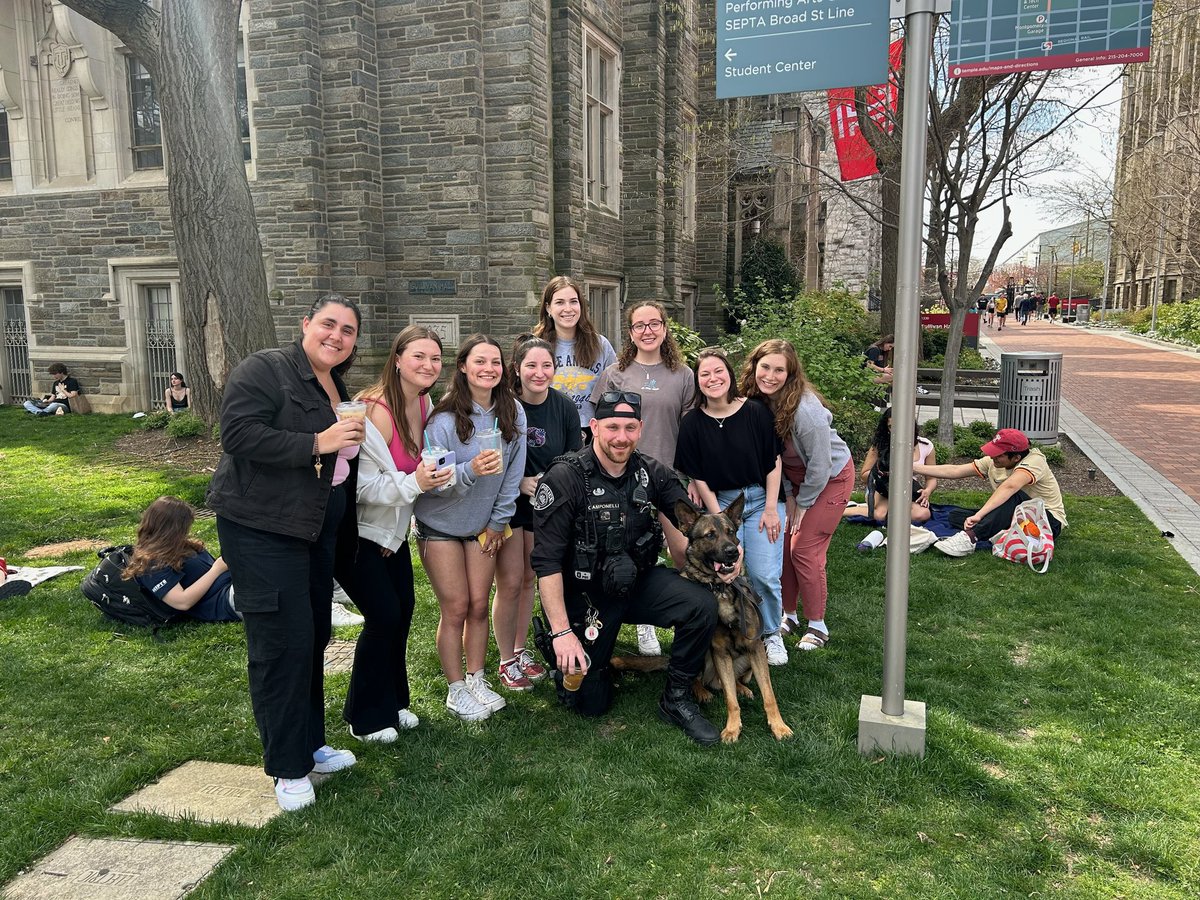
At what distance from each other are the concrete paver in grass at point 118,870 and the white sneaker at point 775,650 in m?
2.94

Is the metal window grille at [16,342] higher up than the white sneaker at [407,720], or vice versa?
the metal window grille at [16,342]

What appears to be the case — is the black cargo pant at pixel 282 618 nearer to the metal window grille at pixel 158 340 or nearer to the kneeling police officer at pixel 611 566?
the kneeling police officer at pixel 611 566

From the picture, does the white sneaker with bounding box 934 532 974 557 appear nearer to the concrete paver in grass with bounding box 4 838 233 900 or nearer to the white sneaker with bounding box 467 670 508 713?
the white sneaker with bounding box 467 670 508 713

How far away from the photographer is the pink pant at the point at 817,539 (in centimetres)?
514

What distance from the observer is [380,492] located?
372cm

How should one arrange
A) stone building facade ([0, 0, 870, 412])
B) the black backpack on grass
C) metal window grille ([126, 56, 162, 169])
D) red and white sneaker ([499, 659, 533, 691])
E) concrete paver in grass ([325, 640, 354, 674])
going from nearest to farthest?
red and white sneaker ([499, 659, 533, 691])
concrete paver in grass ([325, 640, 354, 674])
the black backpack on grass
stone building facade ([0, 0, 870, 412])
metal window grille ([126, 56, 162, 169])

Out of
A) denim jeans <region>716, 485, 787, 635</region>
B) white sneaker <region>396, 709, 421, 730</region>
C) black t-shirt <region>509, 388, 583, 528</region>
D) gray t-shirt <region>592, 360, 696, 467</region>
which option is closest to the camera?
white sneaker <region>396, 709, 421, 730</region>

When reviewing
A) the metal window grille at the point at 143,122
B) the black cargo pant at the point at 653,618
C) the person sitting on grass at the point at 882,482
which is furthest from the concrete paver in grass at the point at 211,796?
the metal window grille at the point at 143,122

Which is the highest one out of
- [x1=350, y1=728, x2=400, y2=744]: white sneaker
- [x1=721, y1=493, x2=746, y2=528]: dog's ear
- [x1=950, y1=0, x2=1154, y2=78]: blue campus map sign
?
[x1=950, y1=0, x2=1154, y2=78]: blue campus map sign

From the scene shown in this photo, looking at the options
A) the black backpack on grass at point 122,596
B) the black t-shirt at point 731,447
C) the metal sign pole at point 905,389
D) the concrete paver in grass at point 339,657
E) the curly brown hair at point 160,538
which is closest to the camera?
the metal sign pole at point 905,389

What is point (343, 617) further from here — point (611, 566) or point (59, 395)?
point (59, 395)

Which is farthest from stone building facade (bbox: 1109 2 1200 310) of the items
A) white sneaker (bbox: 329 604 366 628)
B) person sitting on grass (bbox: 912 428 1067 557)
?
white sneaker (bbox: 329 604 366 628)

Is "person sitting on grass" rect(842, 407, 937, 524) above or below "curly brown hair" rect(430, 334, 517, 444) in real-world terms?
below

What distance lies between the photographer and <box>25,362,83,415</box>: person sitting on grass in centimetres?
1534
